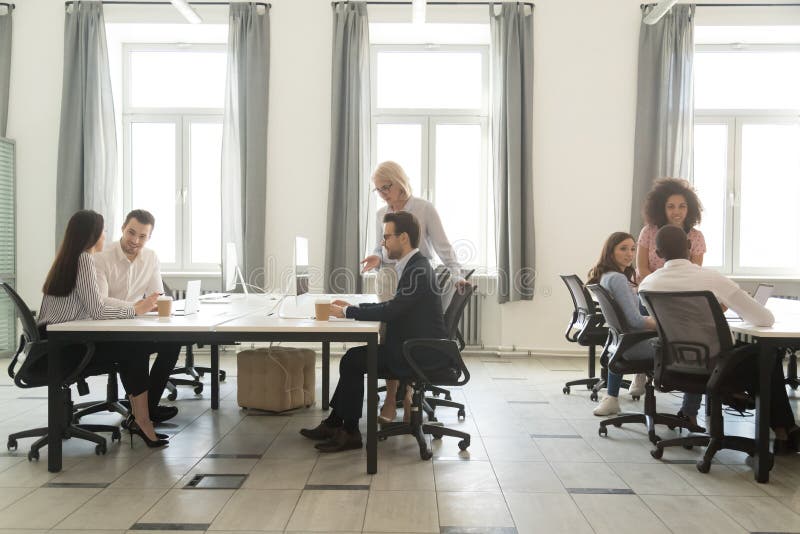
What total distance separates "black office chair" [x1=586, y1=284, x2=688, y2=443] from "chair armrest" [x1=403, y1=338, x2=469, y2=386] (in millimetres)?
939

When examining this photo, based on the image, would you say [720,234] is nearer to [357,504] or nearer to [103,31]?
[357,504]

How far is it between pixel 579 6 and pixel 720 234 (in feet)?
8.51

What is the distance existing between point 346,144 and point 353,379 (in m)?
3.27

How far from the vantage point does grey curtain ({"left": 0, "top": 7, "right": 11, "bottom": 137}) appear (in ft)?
20.2

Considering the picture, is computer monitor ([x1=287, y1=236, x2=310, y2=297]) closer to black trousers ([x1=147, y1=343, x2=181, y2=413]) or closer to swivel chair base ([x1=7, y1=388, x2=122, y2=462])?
black trousers ([x1=147, y1=343, x2=181, y2=413])

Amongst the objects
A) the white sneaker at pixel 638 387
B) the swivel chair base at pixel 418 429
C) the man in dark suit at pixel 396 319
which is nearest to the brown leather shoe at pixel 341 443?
the man in dark suit at pixel 396 319

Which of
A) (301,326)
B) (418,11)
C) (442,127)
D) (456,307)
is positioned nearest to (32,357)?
(301,326)

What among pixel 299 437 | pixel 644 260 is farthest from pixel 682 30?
pixel 299 437

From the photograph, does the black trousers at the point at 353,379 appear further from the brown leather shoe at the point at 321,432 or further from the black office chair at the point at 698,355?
the black office chair at the point at 698,355

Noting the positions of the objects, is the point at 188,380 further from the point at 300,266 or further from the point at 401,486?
the point at 401,486

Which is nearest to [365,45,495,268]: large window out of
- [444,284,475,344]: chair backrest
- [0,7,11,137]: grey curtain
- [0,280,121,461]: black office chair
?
[444,284,475,344]: chair backrest

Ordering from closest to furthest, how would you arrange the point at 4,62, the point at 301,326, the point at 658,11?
the point at 301,326
the point at 658,11
the point at 4,62

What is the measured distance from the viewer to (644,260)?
414cm

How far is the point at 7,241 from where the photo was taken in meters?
6.05
